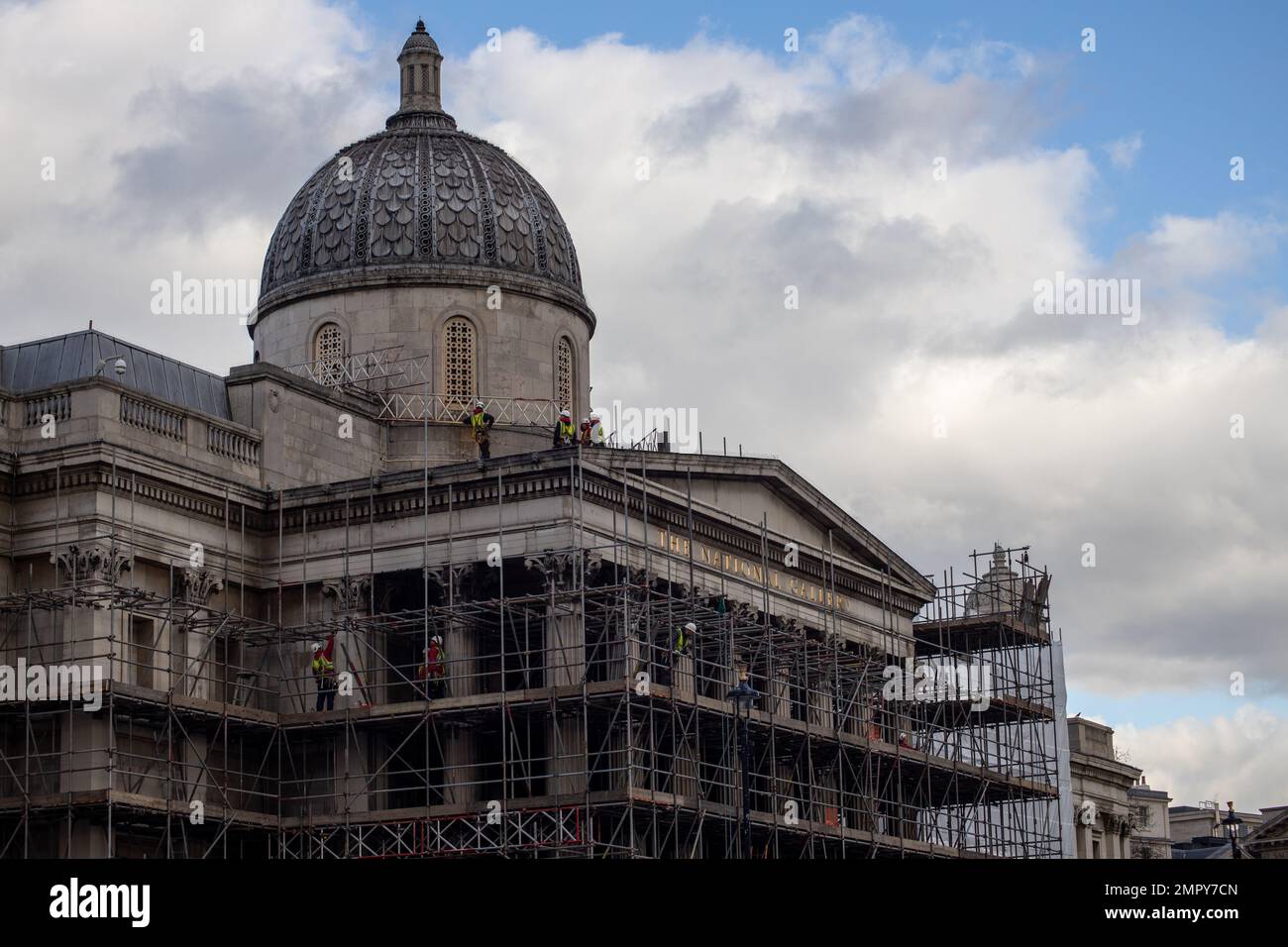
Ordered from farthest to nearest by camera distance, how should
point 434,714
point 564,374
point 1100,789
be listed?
point 1100,789 < point 564,374 < point 434,714

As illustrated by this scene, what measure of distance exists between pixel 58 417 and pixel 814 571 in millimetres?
21386

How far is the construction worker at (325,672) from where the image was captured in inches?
2255

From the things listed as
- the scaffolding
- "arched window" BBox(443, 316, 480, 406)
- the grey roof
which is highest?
"arched window" BBox(443, 316, 480, 406)

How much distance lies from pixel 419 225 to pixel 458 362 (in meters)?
4.22

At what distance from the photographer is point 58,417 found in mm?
56219

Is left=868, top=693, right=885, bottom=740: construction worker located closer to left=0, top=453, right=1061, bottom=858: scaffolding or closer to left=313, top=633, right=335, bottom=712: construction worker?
left=0, top=453, right=1061, bottom=858: scaffolding

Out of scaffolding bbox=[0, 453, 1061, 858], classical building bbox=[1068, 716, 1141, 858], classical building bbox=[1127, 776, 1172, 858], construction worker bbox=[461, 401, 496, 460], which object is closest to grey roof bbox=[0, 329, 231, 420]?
scaffolding bbox=[0, 453, 1061, 858]

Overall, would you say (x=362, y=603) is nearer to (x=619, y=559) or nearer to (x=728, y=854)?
(x=619, y=559)

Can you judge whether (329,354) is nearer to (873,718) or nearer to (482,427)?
(482,427)

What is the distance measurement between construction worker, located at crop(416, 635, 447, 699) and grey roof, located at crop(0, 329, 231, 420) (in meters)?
8.64

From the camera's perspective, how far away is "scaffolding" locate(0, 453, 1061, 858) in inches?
2108

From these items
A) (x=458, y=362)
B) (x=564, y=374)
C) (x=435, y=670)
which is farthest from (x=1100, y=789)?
(x=435, y=670)

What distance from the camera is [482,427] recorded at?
2424 inches
